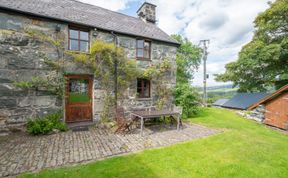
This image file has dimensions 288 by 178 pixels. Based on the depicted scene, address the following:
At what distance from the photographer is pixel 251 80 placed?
15.6 meters

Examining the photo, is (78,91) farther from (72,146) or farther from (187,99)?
(187,99)

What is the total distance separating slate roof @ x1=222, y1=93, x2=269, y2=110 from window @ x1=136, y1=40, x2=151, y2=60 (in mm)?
9679

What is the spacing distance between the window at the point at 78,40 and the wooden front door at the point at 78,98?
Result: 141cm

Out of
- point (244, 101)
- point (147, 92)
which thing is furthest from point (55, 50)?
point (244, 101)

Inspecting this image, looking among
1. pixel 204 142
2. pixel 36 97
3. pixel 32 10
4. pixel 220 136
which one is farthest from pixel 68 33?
pixel 220 136

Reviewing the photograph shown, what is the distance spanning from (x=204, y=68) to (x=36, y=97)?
16.1 meters

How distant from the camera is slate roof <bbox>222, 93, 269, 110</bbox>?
1233 cm

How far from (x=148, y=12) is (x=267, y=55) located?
1131 cm

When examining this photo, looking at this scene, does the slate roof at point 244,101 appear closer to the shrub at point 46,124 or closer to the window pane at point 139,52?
the window pane at point 139,52

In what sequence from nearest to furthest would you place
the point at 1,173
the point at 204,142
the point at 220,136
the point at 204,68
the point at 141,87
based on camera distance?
the point at 1,173 < the point at 204,142 < the point at 220,136 < the point at 141,87 < the point at 204,68

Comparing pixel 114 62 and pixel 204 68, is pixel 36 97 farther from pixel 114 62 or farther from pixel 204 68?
pixel 204 68

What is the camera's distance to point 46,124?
5980 mm

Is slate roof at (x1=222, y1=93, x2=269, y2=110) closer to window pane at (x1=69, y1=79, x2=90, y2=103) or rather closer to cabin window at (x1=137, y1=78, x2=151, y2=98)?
cabin window at (x1=137, y1=78, x2=151, y2=98)

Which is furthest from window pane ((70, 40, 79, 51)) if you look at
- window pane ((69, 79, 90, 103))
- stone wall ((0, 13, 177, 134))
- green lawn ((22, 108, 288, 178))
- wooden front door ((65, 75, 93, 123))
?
green lawn ((22, 108, 288, 178))
